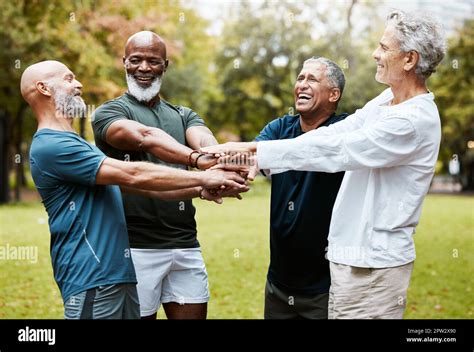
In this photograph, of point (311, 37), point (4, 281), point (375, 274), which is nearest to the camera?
point (375, 274)

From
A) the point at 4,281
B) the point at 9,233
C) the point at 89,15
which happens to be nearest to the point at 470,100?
the point at 89,15

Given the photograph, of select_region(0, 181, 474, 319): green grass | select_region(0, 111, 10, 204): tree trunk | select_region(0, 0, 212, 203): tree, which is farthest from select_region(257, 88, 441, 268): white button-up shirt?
select_region(0, 111, 10, 204): tree trunk

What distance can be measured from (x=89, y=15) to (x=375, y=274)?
19794 millimetres

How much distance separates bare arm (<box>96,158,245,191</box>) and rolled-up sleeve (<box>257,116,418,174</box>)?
1.84 ft

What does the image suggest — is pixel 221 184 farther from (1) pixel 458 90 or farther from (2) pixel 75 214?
(1) pixel 458 90

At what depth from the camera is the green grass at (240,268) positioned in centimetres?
806

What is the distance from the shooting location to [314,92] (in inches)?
161

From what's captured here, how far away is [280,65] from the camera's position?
33781 millimetres

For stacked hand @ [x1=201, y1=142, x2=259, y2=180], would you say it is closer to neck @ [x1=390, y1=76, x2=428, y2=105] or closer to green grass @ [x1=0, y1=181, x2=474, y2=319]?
neck @ [x1=390, y1=76, x2=428, y2=105]

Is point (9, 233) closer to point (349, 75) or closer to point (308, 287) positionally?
point (308, 287)

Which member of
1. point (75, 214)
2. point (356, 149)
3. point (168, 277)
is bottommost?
point (168, 277)

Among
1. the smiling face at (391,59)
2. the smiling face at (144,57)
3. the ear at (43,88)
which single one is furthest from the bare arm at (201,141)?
the smiling face at (391,59)

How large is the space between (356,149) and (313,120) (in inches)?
41.5

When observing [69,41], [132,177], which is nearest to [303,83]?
[132,177]
